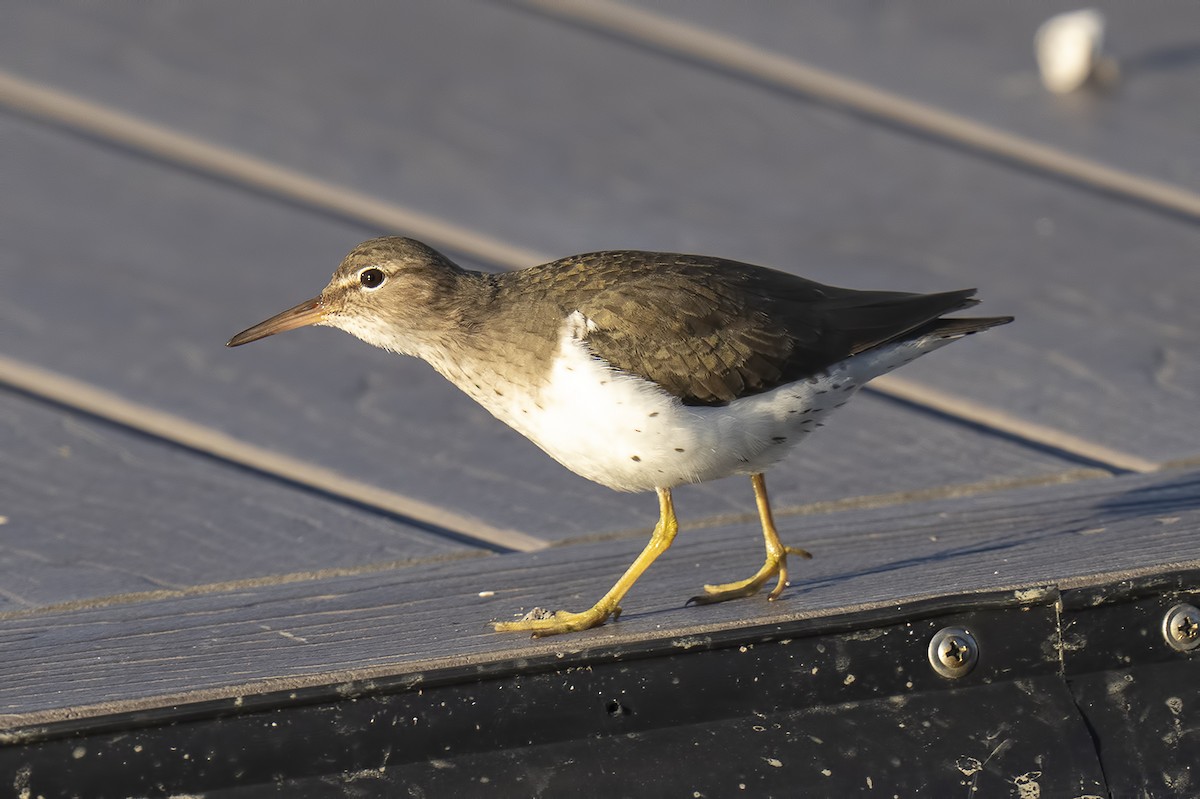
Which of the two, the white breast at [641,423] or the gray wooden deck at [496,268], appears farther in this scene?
the white breast at [641,423]

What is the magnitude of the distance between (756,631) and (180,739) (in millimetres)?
980

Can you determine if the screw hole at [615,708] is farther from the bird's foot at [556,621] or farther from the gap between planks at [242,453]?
the gap between planks at [242,453]

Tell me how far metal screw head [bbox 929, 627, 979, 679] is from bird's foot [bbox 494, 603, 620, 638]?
2.33ft

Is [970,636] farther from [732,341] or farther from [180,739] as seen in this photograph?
[180,739]

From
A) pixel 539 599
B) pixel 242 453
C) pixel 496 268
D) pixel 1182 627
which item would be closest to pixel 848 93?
pixel 496 268

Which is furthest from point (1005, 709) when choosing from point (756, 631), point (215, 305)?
point (215, 305)

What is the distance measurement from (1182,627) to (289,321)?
2368mm

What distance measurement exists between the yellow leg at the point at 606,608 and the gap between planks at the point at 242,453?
0.50 m

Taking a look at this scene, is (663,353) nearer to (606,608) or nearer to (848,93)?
(606,608)

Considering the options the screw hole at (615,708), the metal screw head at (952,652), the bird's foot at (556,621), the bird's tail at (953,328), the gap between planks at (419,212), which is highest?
the gap between planks at (419,212)

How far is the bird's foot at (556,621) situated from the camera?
121 inches

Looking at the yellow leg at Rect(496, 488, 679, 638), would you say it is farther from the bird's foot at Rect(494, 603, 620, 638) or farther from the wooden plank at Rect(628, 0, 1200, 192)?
the wooden plank at Rect(628, 0, 1200, 192)

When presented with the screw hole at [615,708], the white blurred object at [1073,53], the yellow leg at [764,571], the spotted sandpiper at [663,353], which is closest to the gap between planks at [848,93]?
the white blurred object at [1073,53]

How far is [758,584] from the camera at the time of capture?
Result: 11.6 feet
